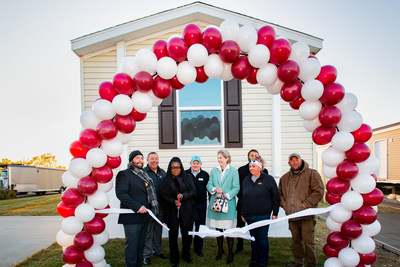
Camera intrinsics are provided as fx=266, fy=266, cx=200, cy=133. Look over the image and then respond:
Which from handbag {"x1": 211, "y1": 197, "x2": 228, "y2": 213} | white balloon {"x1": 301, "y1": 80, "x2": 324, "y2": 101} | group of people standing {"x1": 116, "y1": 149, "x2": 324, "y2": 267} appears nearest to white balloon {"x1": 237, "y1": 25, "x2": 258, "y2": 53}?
white balloon {"x1": 301, "y1": 80, "x2": 324, "y2": 101}

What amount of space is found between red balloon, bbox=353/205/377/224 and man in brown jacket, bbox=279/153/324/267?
2.37ft

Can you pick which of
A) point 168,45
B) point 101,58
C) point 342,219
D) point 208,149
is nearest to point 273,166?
point 208,149

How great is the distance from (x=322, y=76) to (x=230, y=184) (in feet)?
7.17

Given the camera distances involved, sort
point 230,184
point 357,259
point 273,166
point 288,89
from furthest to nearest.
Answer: point 273,166 < point 230,184 < point 288,89 < point 357,259

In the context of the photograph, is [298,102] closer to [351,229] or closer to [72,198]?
[351,229]

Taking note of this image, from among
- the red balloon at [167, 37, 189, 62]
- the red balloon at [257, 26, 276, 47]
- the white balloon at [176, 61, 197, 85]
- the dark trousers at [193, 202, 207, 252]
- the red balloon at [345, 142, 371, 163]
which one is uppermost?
the red balloon at [257, 26, 276, 47]

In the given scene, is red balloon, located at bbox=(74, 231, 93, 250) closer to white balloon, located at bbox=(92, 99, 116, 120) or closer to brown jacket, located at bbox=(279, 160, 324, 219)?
white balloon, located at bbox=(92, 99, 116, 120)

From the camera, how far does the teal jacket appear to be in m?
4.40

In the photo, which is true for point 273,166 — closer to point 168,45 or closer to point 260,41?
point 260,41

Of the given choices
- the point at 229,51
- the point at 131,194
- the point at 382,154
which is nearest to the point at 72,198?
the point at 131,194

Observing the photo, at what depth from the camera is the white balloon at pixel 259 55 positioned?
3311 mm

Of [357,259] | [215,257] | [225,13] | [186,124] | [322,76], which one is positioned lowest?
[215,257]

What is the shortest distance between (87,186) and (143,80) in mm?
1480

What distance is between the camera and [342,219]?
327 cm
